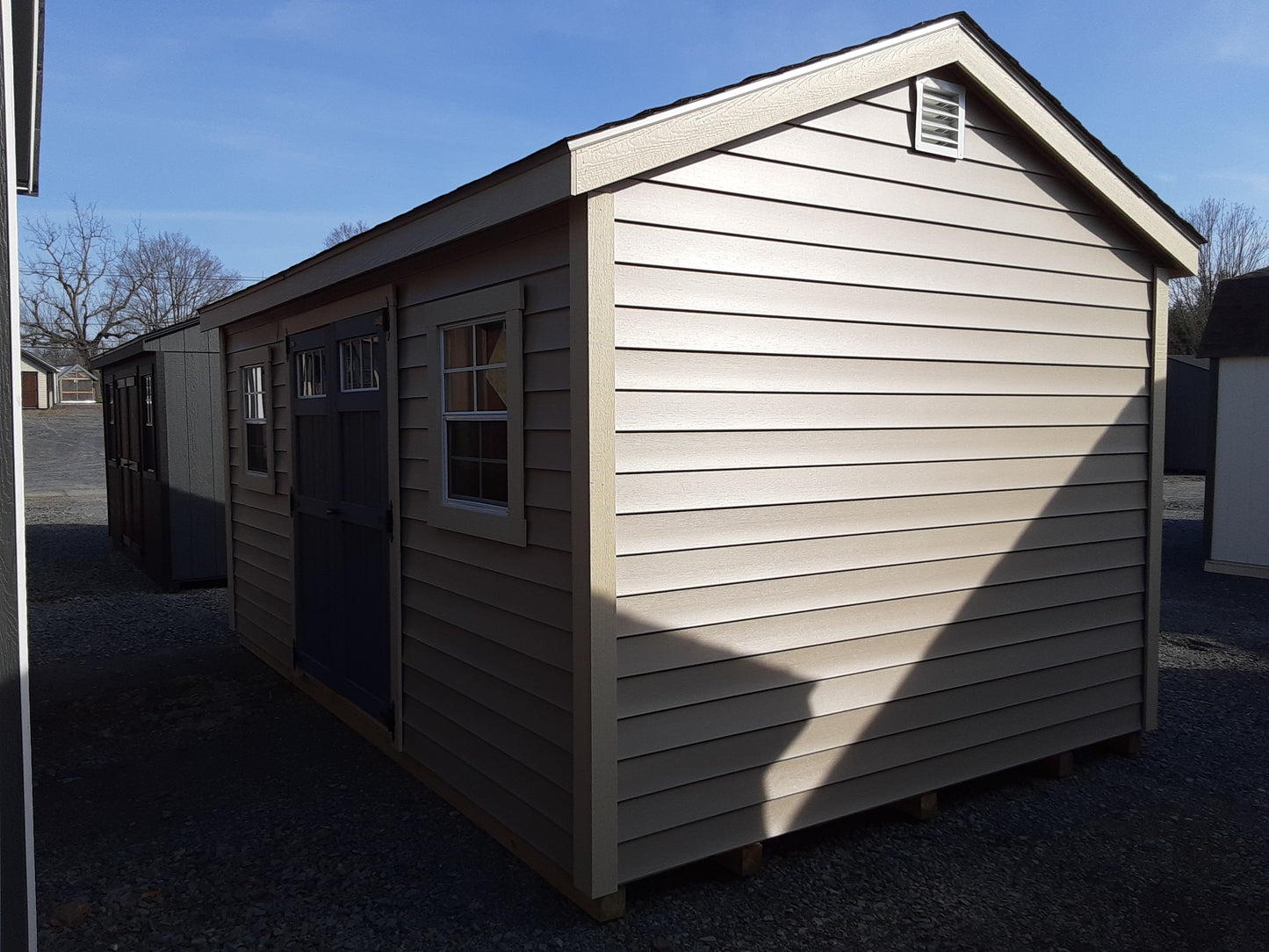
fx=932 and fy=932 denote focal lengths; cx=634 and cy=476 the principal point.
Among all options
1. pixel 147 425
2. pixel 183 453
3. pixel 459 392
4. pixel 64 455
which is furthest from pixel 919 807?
pixel 64 455

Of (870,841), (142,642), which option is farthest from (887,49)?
(142,642)

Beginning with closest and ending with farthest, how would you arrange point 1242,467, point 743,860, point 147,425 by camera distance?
point 743,860 < point 1242,467 < point 147,425

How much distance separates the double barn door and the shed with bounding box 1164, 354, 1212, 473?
22.6 metres

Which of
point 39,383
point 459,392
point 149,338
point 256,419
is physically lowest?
point 256,419

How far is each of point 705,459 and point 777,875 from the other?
5.55 ft

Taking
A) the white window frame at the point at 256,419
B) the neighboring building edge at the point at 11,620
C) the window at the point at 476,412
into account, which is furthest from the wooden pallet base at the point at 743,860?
the white window frame at the point at 256,419

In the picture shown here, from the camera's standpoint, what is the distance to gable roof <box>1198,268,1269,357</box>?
9922 mm

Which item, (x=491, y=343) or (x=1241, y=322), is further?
(x=1241, y=322)

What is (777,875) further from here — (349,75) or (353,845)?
(349,75)

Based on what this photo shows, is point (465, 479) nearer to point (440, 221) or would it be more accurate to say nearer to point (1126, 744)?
point (440, 221)

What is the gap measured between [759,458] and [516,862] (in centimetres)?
193

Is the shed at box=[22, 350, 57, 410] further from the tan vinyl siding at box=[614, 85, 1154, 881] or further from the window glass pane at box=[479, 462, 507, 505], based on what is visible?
the tan vinyl siding at box=[614, 85, 1154, 881]

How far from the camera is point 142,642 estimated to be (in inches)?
300

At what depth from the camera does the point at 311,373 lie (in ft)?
19.7
